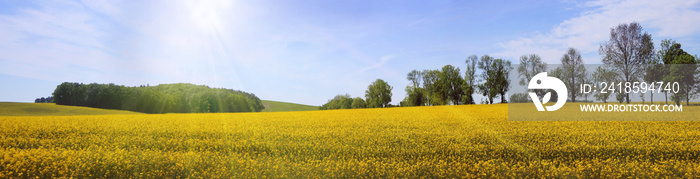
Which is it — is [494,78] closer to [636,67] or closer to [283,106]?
[636,67]

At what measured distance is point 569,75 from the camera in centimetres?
→ 3991

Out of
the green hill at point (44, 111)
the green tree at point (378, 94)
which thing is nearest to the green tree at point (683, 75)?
the green tree at point (378, 94)

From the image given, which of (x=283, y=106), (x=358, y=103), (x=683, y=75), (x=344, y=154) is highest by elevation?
(x=683, y=75)

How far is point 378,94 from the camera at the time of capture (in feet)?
257

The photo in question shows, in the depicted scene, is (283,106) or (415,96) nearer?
(415,96)

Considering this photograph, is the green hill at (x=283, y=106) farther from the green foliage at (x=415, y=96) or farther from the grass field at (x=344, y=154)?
the grass field at (x=344, y=154)

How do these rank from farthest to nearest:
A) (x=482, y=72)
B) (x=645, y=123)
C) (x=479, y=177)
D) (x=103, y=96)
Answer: (x=103, y=96), (x=482, y=72), (x=645, y=123), (x=479, y=177)

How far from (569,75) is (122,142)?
40709 mm

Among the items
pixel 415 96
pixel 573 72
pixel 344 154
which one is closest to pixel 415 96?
pixel 415 96

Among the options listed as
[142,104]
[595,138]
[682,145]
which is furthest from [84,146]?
[142,104]

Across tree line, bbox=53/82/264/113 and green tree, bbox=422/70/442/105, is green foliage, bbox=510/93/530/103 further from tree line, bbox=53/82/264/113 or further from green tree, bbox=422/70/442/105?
tree line, bbox=53/82/264/113

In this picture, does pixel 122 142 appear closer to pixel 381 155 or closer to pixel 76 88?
pixel 381 155

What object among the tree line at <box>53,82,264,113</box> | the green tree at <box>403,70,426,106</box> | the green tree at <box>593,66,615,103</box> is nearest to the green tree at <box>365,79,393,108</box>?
the green tree at <box>403,70,426,106</box>

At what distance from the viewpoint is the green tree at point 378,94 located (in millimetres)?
77062
